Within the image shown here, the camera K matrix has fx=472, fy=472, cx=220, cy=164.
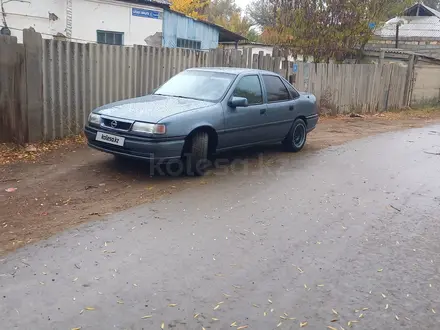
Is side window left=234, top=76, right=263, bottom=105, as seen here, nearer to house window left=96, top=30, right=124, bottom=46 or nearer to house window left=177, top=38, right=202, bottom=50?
house window left=96, top=30, right=124, bottom=46

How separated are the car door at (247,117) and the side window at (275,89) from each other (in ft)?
0.79

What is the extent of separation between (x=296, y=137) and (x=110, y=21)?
10.3m

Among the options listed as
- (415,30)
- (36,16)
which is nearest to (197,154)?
(36,16)

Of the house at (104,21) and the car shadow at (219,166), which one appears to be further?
the house at (104,21)

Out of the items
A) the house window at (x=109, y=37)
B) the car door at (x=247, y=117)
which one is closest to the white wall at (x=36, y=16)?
the house window at (x=109, y=37)

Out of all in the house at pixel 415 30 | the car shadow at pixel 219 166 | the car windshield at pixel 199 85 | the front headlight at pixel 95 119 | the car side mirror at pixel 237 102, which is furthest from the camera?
the house at pixel 415 30

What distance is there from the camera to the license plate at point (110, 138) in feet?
22.4

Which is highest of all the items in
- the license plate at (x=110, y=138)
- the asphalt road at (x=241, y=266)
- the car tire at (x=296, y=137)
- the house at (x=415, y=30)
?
the house at (x=415, y=30)

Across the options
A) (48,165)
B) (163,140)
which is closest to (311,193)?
(163,140)

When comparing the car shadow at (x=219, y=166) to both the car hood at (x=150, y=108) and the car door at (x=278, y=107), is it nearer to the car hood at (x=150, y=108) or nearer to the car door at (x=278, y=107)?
the car door at (x=278, y=107)

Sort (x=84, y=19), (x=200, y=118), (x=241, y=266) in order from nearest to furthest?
(x=241, y=266) < (x=200, y=118) < (x=84, y=19)

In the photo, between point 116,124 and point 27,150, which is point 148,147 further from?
point 27,150

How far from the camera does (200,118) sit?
7133mm

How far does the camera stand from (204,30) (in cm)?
2106
